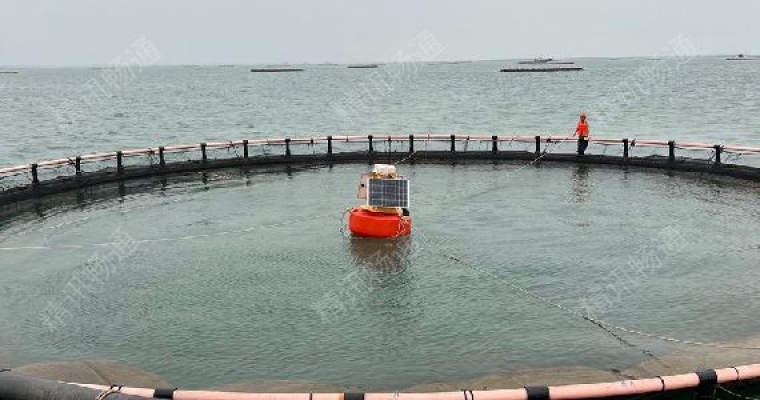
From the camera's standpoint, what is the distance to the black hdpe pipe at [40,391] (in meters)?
7.95

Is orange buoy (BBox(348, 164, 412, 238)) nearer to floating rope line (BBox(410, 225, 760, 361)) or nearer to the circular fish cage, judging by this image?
the circular fish cage

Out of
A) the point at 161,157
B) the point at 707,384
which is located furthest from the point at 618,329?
the point at 161,157

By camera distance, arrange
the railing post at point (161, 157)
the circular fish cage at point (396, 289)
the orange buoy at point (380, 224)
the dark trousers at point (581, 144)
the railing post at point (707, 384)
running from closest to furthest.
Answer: the railing post at point (707, 384)
the circular fish cage at point (396, 289)
the orange buoy at point (380, 224)
the railing post at point (161, 157)
the dark trousers at point (581, 144)

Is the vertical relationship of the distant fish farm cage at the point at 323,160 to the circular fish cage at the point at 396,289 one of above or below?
above

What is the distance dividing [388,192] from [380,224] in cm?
93

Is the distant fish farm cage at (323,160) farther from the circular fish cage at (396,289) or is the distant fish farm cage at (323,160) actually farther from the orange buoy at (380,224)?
the orange buoy at (380,224)

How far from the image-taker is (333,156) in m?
34.5

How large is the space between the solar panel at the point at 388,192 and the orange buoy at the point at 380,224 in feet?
1.21

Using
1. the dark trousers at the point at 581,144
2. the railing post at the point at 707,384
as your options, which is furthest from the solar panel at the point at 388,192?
the dark trousers at the point at 581,144

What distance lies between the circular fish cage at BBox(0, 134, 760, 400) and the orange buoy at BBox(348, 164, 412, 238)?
513 mm

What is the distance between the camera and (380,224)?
19812 mm

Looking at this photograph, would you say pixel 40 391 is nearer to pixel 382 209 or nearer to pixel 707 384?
pixel 707 384

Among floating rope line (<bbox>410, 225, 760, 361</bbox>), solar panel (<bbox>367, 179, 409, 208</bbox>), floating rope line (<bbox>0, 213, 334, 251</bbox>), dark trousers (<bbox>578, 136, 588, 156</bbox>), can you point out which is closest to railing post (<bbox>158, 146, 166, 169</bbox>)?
floating rope line (<bbox>0, 213, 334, 251</bbox>)

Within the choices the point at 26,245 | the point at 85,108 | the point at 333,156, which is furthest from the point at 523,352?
the point at 85,108
